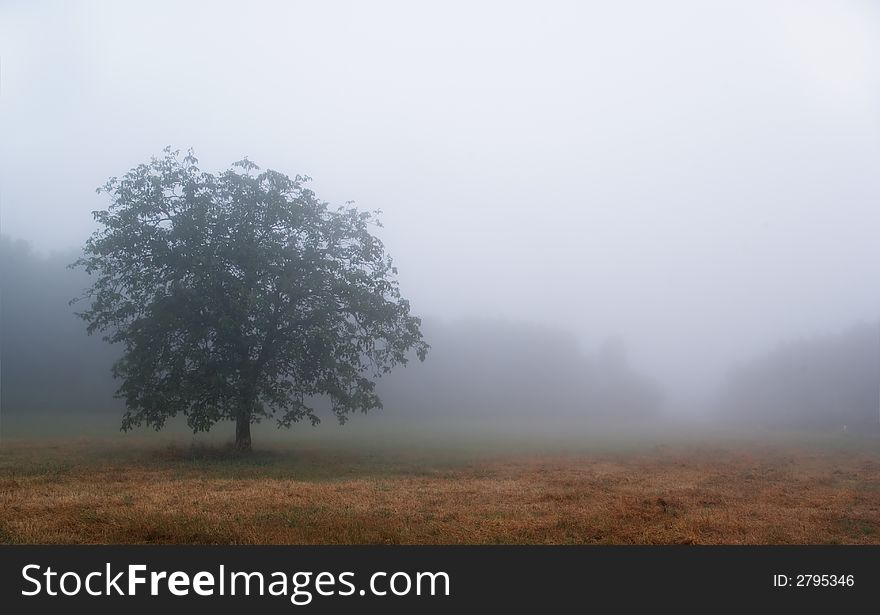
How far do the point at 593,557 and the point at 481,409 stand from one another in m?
101

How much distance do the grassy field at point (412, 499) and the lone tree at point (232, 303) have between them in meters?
3.15

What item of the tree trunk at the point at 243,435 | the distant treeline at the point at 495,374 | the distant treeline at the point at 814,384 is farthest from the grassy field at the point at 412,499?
the distant treeline at the point at 814,384

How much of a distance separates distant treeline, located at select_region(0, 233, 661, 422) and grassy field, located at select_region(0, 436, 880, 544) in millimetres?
55451

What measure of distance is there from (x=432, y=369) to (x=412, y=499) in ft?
315

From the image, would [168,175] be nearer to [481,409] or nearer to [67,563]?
[67,563]

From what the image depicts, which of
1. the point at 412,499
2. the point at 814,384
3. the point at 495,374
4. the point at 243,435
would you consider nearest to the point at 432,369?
A: the point at 495,374

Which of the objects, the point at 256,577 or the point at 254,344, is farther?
the point at 254,344

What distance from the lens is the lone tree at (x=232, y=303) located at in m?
28.6

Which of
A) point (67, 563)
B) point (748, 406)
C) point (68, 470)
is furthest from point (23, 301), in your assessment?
point (748, 406)

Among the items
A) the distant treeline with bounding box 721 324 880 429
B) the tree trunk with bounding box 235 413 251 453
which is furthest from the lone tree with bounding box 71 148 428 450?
the distant treeline with bounding box 721 324 880 429

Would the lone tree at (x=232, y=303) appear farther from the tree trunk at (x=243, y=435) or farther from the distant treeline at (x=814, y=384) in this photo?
the distant treeline at (x=814, y=384)

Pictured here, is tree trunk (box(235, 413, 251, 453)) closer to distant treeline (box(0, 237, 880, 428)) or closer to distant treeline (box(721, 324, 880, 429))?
distant treeline (box(0, 237, 880, 428))

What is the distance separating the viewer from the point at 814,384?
318 feet

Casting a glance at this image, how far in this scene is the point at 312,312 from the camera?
1187 inches
